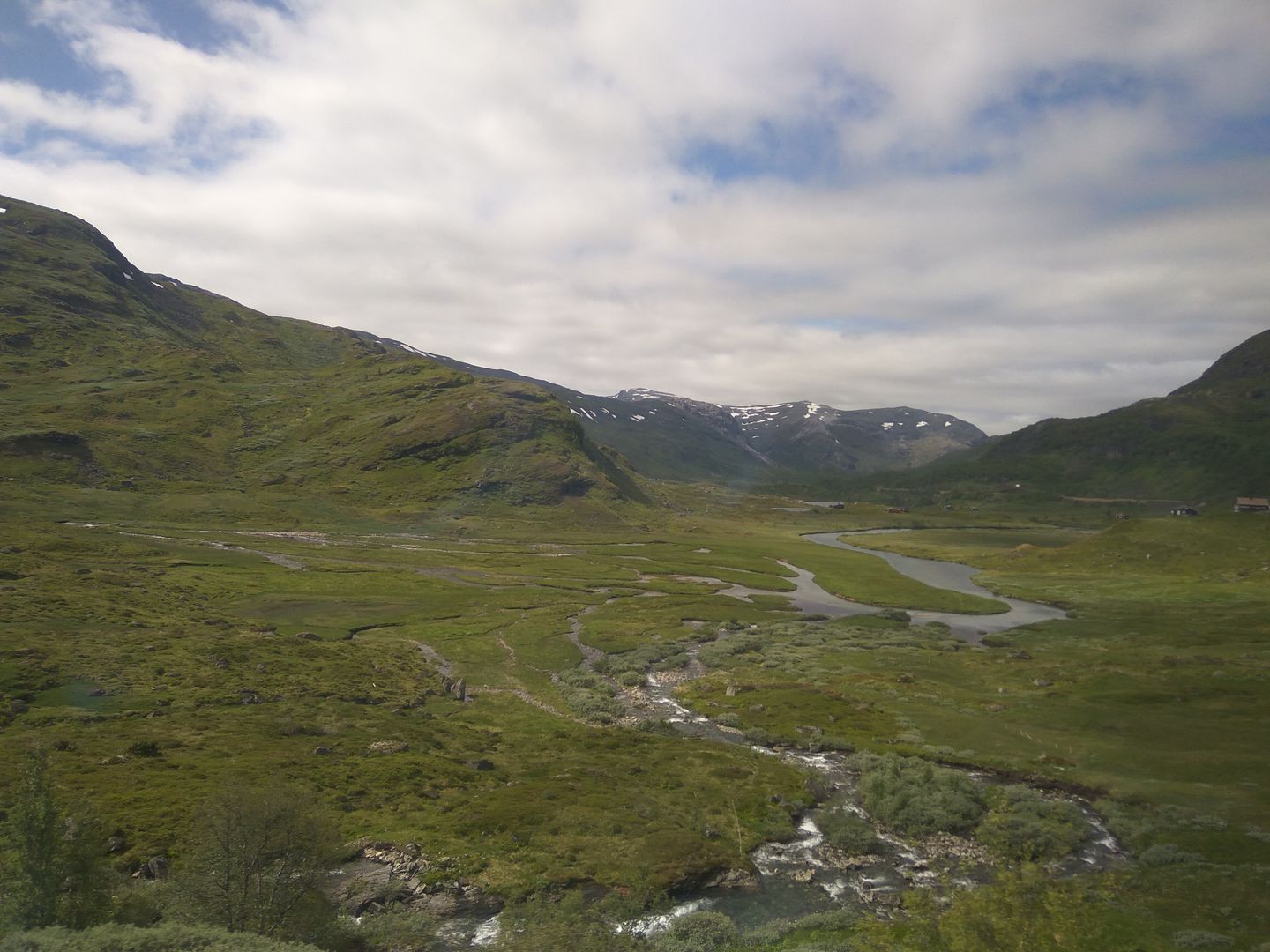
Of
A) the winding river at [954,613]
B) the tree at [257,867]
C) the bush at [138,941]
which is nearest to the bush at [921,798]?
the tree at [257,867]

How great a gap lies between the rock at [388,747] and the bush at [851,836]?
1246 inches

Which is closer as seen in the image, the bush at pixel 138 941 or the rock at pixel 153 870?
the bush at pixel 138 941

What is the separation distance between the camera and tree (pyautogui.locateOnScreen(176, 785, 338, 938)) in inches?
994

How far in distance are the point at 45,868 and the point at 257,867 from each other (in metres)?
6.88

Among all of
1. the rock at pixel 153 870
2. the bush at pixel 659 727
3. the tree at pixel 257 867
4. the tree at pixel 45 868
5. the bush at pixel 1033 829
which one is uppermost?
the tree at pixel 45 868

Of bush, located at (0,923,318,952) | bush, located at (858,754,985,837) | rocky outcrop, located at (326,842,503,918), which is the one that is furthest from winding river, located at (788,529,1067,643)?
bush, located at (0,923,318,952)

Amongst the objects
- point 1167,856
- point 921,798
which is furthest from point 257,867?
point 1167,856

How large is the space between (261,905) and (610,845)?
18956mm

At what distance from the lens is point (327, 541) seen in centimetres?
17575

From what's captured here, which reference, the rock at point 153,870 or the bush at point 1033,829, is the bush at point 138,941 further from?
the bush at point 1033,829

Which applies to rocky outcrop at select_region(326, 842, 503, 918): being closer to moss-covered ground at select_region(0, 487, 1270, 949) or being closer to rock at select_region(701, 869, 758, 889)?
moss-covered ground at select_region(0, 487, 1270, 949)

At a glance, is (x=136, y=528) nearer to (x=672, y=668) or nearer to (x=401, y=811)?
(x=672, y=668)

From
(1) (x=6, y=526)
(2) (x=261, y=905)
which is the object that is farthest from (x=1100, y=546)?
(1) (x=6, y=526)

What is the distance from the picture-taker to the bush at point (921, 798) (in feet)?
137
